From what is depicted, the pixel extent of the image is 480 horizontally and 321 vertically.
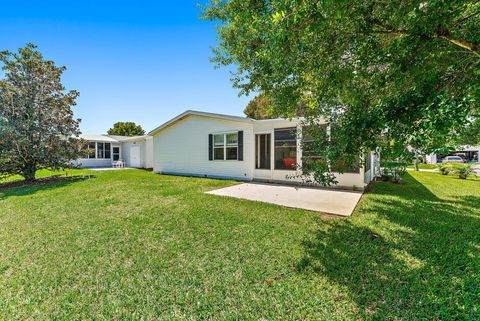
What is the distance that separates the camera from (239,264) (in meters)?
3.04

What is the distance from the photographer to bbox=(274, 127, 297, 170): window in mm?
9748

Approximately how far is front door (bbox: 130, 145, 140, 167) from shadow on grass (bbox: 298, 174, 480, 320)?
2012 cm

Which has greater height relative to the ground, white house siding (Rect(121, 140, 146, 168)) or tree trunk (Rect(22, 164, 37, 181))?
white house siding (Rect(121, 140, 146, 168))

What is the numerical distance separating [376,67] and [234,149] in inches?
317

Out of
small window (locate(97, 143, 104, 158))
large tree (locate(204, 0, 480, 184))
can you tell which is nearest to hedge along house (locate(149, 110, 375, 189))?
large tree (locate(204, 0, 480, 184))

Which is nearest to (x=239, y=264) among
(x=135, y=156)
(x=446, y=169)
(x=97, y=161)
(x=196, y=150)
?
(x=196, y=150)

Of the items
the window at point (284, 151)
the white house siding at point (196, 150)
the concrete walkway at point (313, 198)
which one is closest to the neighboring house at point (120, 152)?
the white house siding at point (196, 150)

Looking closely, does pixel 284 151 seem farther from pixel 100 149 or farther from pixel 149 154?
pixel 100 149

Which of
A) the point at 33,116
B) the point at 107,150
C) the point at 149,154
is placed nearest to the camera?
the point at 33,116

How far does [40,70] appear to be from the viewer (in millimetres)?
10148

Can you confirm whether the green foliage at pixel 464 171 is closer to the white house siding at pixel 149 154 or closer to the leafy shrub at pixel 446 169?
the leafy shrub at pixel 446 169

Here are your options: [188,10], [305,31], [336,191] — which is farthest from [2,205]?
[336,191]

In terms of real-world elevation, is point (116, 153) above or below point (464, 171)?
above

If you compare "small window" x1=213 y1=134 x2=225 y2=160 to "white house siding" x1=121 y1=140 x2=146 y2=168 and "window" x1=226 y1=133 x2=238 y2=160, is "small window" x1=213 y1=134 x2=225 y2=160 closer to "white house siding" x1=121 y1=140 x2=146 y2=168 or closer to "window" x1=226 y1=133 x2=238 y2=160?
"window" x1=226 y1=133 x2=238 y2=160
